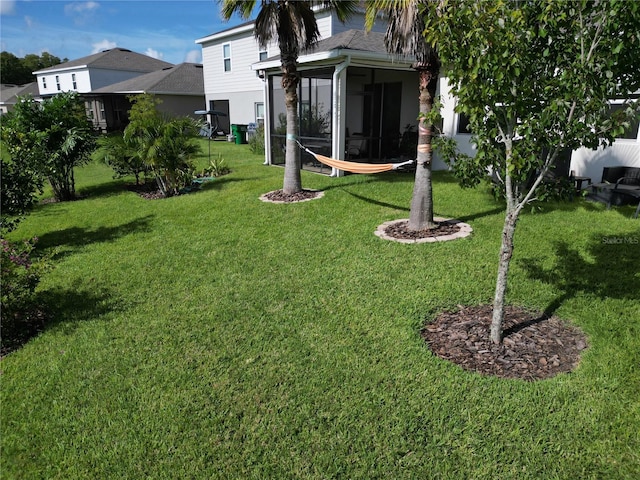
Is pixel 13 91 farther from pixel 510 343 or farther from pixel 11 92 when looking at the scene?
pixel 510 343

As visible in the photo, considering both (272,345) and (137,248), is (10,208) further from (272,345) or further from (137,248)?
(272,345)

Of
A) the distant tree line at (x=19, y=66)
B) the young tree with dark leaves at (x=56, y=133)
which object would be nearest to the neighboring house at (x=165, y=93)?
the young tree with dark leaves at (x=56, y=133)

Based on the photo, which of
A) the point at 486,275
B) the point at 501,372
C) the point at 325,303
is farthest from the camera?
the point at 486,275

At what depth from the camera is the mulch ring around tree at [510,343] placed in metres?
3.12

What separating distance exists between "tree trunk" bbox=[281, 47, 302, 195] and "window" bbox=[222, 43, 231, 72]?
15.5 m

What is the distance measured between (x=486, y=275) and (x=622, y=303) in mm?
1197

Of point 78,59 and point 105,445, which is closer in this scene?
point 105,445

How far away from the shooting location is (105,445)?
258 cm

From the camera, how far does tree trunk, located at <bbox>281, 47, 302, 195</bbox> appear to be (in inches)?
321

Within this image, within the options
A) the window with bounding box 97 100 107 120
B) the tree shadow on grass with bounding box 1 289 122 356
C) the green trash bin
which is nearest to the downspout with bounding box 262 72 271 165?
the green trash bin

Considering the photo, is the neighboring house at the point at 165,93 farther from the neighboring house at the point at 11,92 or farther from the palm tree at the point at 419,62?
the palm tree at the point at 419,62

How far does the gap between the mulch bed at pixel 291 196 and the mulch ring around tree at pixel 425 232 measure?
223 centimetres

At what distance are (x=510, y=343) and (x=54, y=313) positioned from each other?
14.0 ft

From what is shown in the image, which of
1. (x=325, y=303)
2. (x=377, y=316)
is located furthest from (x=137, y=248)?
(x=377, y=316)
